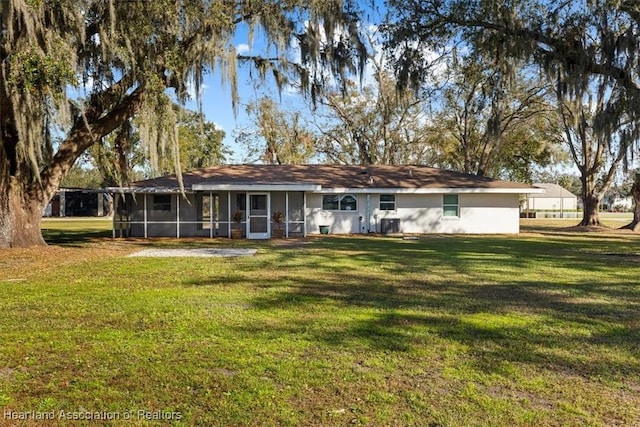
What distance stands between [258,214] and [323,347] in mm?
15374

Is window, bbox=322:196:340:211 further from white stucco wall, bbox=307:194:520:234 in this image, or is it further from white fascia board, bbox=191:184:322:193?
white fascia board, bbox=191:184:322:193

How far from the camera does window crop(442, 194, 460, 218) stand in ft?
70.6

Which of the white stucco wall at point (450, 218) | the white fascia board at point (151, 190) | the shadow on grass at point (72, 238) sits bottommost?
the shadow on grass at point (72, 238)

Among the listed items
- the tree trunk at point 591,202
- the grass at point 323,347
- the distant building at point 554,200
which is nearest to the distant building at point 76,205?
the tree trunk at point 591,202

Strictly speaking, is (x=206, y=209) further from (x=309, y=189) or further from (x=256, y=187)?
(x=309, y=189)

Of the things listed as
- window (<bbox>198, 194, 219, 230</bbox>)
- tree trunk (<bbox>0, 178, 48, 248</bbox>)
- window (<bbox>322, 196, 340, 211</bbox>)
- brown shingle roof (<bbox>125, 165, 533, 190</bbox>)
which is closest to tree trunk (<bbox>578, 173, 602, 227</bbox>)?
brown shingle roof (<bbox>125, 165, 533, 190</bbox>)

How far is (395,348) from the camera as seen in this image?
4469mm

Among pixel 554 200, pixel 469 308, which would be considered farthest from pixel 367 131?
pixel 554 200

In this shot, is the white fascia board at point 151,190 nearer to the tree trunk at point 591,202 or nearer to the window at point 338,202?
the window at point 338,202

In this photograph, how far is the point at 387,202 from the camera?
843 inches

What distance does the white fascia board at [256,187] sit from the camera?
17944 millimetres

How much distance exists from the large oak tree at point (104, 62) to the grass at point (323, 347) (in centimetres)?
398

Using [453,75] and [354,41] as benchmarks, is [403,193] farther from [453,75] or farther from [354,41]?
[354,41]

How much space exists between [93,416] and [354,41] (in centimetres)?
1328
